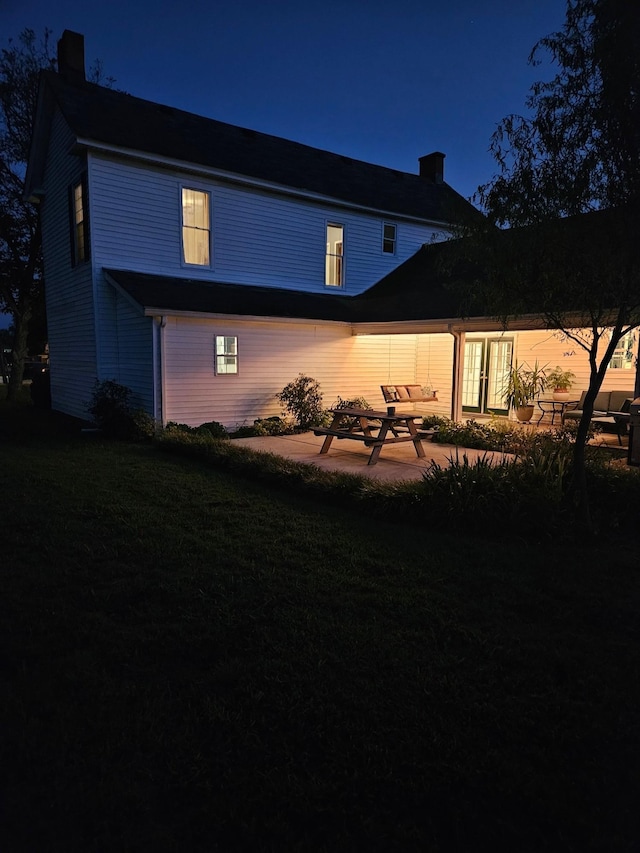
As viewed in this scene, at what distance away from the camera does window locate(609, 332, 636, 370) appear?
13414 mm

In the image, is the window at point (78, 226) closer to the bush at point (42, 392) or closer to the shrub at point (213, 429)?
the shrub at point (213, 429)

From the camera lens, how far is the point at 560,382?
572 inches

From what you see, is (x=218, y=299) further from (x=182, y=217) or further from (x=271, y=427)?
(x=271, y=427)

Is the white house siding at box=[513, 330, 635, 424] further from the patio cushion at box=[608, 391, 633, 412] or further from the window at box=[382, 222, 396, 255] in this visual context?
the window at box=[382, 222, 396, 255]

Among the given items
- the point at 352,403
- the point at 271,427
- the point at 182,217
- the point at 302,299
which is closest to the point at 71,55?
the point at 182,217

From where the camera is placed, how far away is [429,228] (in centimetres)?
1909

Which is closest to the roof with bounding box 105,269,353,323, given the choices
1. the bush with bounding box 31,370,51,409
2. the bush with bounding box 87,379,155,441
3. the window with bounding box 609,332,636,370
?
the bush with bounding box 87,379,155,441

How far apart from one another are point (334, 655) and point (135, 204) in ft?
41.0

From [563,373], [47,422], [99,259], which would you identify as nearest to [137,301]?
[99,259]

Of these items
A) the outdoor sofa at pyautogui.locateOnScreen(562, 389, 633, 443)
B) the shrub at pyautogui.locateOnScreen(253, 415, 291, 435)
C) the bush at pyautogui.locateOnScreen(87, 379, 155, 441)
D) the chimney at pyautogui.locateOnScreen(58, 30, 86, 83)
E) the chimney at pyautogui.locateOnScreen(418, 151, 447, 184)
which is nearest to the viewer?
the outdoor sofa at pyautogui.locateOnScreen(562, 389, 633, 443)

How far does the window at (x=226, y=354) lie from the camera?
13.0 m

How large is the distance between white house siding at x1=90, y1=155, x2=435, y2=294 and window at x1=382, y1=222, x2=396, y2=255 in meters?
0.16

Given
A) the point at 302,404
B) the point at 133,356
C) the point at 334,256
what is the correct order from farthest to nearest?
the point at 334,256
the point at 302,404
the point at 133,356

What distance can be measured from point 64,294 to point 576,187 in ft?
47.2
